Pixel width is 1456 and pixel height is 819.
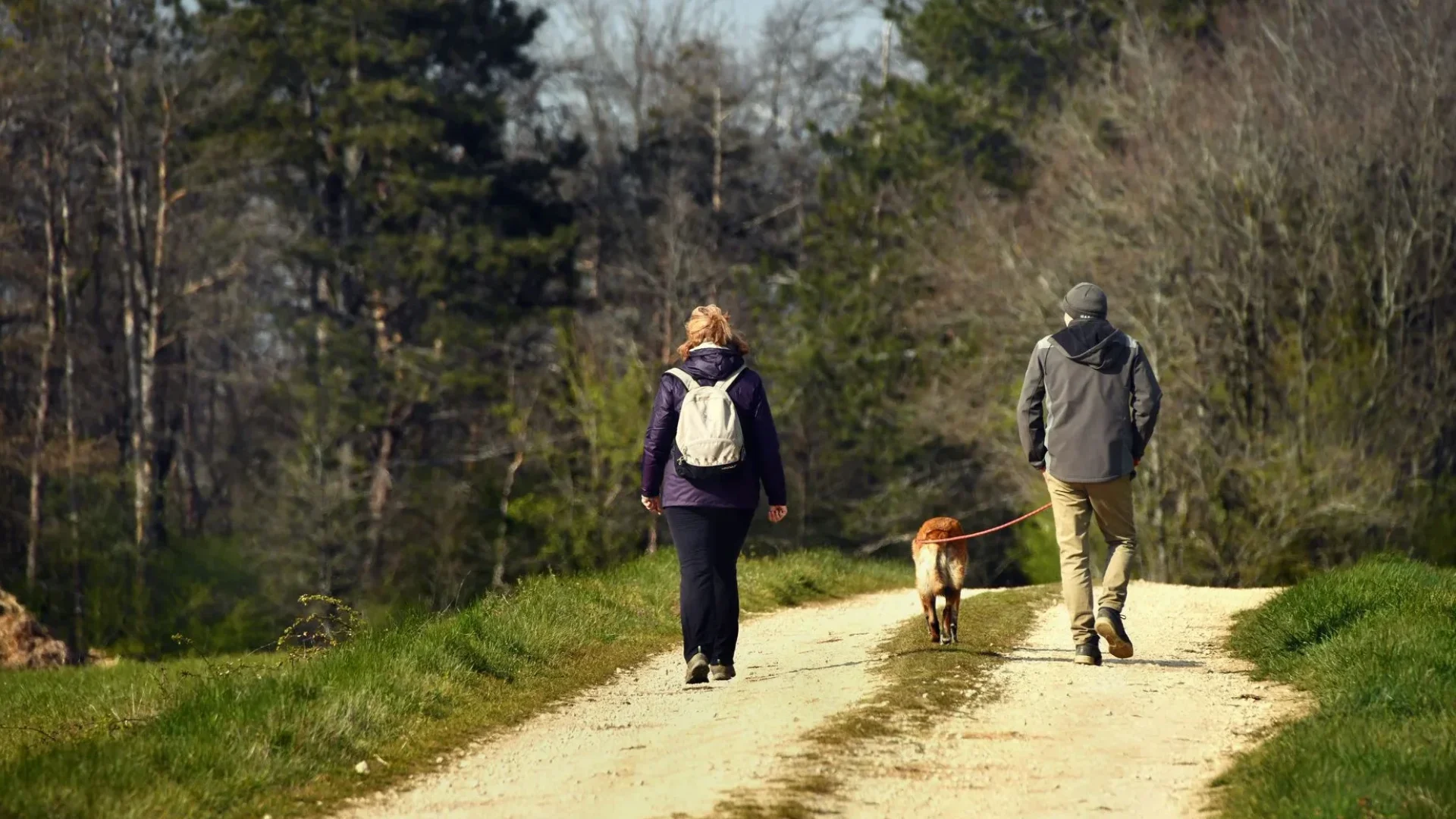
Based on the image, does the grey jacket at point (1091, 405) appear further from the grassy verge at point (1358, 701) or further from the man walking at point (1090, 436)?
the grassy verge at point (1358, 701)

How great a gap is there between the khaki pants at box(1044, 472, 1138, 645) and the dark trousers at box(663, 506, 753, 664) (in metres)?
1.85

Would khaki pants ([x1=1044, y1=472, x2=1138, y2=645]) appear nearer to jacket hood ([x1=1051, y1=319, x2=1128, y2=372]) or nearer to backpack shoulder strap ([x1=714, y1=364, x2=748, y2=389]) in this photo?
jacket hood ([x1=1051, y1=319, x2=1128, y2=372])

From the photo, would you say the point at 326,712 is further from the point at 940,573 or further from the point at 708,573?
the point at 940,573

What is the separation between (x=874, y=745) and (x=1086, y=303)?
3.74 metres

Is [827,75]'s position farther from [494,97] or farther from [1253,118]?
[1253,118]

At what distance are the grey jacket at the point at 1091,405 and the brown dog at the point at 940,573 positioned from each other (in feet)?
2.35

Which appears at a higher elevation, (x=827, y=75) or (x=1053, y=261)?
(x=827, y=75)

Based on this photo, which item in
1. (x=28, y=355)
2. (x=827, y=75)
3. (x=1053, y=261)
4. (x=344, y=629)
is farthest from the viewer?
(x=827, y=75)

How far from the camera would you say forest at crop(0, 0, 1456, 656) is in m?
31.5

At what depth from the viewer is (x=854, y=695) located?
885 cm

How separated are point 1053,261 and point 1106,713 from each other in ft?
91.1

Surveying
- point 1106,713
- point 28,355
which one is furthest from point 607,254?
point 1106,713

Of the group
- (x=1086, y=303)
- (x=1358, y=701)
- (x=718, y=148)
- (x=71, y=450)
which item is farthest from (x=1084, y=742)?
(x=718, y=148)

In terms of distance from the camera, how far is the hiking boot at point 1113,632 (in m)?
10.2
